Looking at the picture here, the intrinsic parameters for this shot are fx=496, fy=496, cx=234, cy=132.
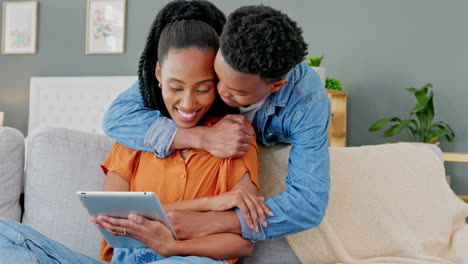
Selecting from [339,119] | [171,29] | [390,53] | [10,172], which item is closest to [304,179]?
[171,29]

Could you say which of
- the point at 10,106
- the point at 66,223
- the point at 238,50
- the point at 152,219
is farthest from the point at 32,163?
the point at 10,106

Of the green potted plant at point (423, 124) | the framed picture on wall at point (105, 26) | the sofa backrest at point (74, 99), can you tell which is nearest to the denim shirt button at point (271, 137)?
the green potted plant at point (423, 124)

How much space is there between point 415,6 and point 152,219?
3426 mm

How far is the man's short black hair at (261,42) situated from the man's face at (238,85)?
2cm

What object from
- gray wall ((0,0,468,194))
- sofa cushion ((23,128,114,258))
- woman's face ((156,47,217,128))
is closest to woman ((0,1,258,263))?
woman's face ((156,47,217,128))

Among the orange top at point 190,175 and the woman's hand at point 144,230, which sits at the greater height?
the orange top at point 190,175

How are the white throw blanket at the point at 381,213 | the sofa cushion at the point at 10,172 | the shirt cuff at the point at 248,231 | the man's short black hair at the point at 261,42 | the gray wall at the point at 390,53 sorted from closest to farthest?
1. the man's short black hair at the point at 261,42
2. the shirt cuff at the point at 248,231
3. the sofa cushion at the point at 10,172
4. the white throw blanket at the point at 381,213
5. the gray wall at the point at 390,53

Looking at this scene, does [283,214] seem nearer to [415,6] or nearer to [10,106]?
[415,6]

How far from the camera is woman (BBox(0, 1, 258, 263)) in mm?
1189

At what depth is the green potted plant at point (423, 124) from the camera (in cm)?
362

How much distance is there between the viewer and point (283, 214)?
1.27 m

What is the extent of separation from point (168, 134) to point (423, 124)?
2.88 m

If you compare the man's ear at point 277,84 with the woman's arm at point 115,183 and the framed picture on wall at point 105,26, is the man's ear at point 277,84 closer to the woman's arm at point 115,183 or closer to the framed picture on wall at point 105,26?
the woman's arm at point 115,183

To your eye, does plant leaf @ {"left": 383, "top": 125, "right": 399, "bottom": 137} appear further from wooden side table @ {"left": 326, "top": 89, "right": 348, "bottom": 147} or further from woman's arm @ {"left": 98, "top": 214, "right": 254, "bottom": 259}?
woman's arm @ {"left": 98, "top": 214, "right": 254, "bottom": 259}
